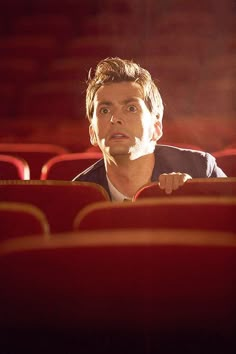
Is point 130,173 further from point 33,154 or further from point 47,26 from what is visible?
point 47,26

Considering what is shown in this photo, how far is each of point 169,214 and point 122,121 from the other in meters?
0.33


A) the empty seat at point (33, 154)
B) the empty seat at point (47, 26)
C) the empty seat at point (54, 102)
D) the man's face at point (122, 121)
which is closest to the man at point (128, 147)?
the man's face at point (122, 121)

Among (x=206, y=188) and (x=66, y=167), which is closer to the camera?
(x=206, y=188)

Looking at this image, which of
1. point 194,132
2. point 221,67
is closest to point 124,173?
point 194,132

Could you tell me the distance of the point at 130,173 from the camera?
0.66 m

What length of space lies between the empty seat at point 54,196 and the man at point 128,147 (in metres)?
0.17

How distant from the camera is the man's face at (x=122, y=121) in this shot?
64 cm

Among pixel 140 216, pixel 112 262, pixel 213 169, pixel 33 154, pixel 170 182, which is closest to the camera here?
pixel 112 262

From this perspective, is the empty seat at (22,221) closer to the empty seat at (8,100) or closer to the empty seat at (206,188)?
the empty seat at (206,188)

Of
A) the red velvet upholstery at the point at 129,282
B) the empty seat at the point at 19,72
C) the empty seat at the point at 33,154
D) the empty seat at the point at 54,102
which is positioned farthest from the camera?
the empty seat at the point at 19,72

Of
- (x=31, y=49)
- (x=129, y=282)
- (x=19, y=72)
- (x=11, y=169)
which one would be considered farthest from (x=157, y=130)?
(x=31, y=49)

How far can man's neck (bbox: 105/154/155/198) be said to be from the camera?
64 cm

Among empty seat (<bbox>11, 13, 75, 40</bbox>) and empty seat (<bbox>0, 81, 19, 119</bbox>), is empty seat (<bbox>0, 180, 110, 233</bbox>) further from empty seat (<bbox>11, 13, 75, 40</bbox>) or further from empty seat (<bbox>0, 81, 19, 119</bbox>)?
empty seat (<bbox>11, 13, 75, 40</bbox>)

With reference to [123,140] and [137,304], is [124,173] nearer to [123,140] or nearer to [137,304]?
[123,140]
